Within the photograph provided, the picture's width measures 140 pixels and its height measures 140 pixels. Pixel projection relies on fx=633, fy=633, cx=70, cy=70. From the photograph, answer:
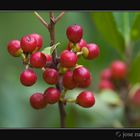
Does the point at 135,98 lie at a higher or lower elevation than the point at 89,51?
lower

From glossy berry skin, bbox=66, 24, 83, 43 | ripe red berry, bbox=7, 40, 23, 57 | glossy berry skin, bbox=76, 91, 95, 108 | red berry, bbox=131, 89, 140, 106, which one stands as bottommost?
red berry, bbox=131, 89, 140, 106

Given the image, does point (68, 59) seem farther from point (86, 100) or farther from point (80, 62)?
point (80, 62)

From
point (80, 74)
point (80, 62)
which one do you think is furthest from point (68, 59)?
point (80, 62)

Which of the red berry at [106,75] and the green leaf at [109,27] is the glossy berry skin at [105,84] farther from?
the green leaf at [109,27]

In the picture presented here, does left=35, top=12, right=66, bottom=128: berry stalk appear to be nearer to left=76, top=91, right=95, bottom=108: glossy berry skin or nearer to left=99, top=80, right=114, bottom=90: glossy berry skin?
left=76, top=91, right=95, bottom=108: glossy berry skin

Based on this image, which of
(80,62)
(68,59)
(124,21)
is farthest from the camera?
(124,21)

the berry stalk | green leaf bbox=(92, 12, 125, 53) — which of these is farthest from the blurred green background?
the berry stalk

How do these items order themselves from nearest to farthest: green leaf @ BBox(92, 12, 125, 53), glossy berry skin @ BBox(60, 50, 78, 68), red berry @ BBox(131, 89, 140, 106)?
glossy berry skin @ BBox(60, 50, 78, 68)
green leaf @ BBox(92, 12, 125, 53)
red berry @ BBox(131, 89, 140, 106)

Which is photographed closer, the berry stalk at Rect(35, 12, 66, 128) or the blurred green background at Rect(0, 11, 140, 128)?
the berry stalk at Rect(35, 12, 66, 128)
